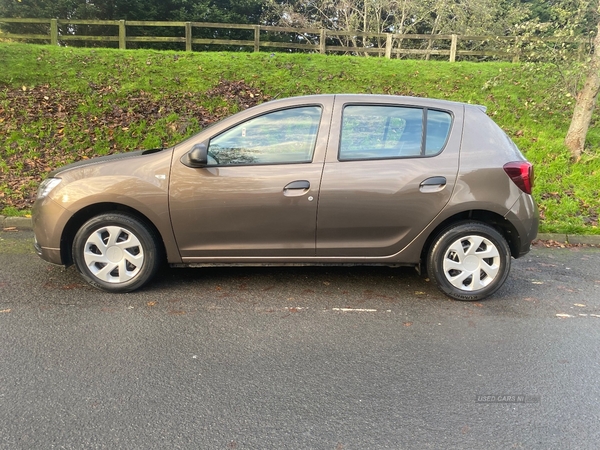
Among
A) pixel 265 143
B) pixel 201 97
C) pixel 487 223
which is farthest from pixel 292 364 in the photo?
pixel 201 97

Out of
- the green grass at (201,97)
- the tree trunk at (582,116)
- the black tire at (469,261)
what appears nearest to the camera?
the black tire at (469,261)

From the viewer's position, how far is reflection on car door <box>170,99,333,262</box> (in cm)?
382

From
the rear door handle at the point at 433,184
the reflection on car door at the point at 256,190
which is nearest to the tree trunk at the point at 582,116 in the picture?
the rear door handle at the point at 433,184

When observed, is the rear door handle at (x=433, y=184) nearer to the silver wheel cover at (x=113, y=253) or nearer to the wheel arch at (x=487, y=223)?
the wheel arch at (x=487, y=223)

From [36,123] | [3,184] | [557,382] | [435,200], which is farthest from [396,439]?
[36,123]

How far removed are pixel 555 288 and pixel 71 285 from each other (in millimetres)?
4689

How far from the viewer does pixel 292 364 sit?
296 centimetres

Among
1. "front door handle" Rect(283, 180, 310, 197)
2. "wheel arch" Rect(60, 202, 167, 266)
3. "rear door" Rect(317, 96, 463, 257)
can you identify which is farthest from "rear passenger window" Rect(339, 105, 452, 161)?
"wheel arch" Rect(60, 202, 167, 266)

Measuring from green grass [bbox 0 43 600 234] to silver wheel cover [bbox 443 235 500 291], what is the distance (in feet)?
9.81

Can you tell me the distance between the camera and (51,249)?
12.9 ft

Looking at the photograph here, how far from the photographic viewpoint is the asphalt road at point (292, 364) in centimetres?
235

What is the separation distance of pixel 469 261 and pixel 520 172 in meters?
0.89

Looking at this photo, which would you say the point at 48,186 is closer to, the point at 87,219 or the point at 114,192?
the point at 87,219

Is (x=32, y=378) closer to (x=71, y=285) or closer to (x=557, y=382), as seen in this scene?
(x=71, y=285)
